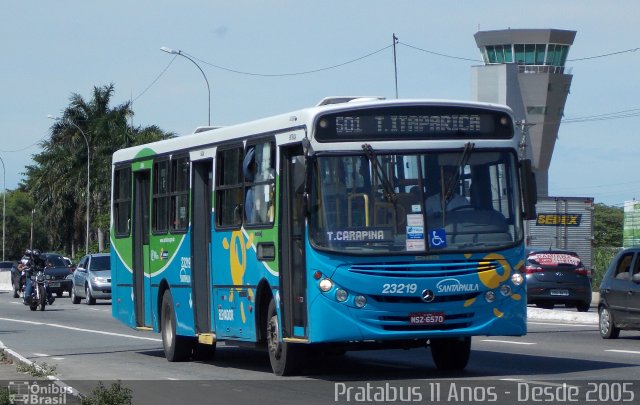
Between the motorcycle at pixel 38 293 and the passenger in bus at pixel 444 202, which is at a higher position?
the passenger in bus at pixel 444 202

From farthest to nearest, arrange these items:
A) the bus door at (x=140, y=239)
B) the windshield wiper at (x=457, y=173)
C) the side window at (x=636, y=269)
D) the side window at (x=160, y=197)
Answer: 1. the side window at (x=636, y=269)
2. the bus door at (x=140, y=239)
3. the side window at (x=160, y=197)
4. the windshield wiper at (x=457, y=173)

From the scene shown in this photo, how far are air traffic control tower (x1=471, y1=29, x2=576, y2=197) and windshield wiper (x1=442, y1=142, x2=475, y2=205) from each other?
87.5 metres

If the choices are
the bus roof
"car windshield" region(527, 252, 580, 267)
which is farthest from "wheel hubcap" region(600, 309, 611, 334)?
"car windshield" region(527, 252, 580, 267)

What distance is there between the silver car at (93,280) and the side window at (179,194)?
24.3 meters

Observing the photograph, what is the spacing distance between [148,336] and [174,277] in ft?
23.2

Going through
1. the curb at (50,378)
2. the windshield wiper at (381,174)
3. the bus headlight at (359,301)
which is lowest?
the curb at (50,378)

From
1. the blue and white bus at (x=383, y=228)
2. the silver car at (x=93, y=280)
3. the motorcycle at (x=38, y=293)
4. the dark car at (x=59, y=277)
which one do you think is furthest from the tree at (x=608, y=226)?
the blue and white bus at (x=383, y=228)

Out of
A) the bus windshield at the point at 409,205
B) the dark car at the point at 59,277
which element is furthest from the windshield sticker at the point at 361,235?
the dark car at the point at 59,277

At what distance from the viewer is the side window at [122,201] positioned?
784 inches

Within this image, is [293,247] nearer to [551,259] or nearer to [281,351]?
[281,351]

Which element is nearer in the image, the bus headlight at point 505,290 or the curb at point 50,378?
the curb at point 50,378

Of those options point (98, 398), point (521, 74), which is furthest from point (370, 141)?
point (521, 74)

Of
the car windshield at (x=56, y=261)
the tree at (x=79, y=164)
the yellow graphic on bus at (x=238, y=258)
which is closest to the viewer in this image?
the yellow graphic on bus at (x=238, y=258)

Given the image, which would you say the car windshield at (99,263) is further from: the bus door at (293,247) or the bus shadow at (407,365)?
the bus door at (293,247)
